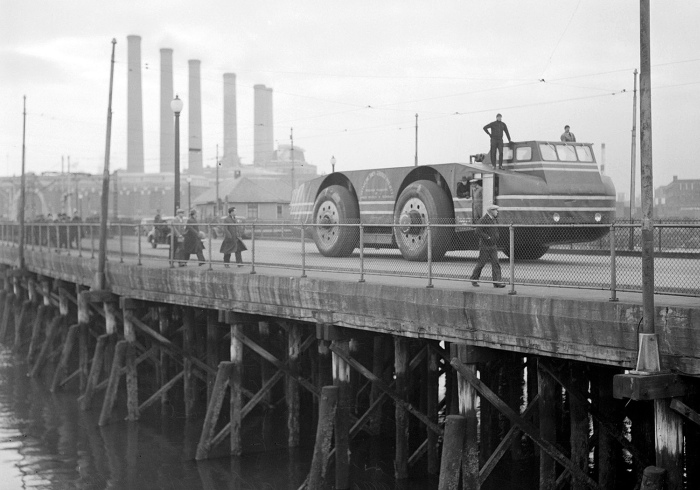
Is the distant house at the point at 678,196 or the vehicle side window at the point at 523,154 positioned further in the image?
the distant house at the point at 678,196

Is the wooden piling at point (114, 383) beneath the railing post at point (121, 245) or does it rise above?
beneath

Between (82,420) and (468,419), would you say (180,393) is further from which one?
(468,419)

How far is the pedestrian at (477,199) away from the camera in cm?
1752

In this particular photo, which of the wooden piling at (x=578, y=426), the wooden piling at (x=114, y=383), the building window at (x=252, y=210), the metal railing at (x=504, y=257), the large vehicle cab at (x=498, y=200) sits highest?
the building window at (x=252, y=210)

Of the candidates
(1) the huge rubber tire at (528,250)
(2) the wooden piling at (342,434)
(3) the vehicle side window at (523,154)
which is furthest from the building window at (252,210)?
(2) the wooden piling at (342,434)

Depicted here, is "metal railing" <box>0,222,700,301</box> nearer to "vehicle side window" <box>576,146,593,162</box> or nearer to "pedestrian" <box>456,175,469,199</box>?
"pedestrian" <box>456,175,469,199</box>

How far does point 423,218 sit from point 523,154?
7.42 feet

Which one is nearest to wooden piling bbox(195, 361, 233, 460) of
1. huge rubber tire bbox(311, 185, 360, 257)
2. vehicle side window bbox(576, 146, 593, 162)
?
huge rubber tire bbox(311, 185, 360, 257)

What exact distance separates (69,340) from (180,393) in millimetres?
4585

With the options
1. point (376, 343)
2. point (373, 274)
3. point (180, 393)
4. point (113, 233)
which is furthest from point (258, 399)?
point (113, 233)

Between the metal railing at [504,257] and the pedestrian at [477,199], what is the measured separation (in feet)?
2.32

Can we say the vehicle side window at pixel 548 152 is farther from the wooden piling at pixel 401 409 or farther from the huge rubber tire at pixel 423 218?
the wooden piling at pixel 401 409

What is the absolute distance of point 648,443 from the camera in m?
13.1

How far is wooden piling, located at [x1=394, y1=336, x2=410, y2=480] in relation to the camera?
14.6 meters
